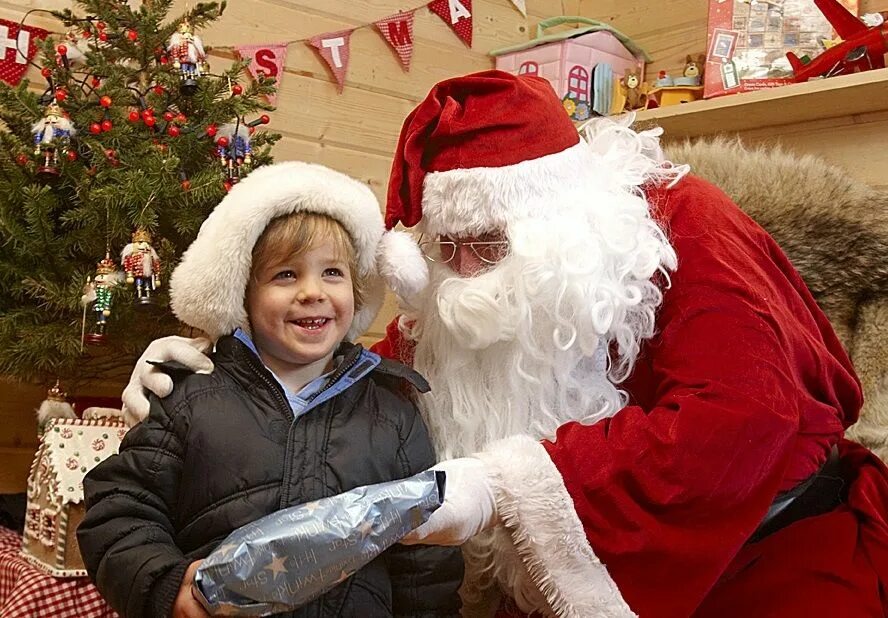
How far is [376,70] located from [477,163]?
145cm

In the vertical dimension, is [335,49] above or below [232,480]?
above

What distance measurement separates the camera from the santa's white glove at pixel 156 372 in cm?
127

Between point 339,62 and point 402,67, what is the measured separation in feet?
0.79

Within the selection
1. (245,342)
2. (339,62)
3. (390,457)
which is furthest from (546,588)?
(339,62)

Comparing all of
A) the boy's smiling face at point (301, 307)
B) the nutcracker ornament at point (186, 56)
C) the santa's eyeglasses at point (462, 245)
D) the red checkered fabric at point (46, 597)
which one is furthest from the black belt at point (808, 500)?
the nutcracker ornament at point (186, 56)

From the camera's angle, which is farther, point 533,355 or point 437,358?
point 437,358

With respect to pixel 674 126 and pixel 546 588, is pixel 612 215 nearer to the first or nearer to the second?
pixel 546 588

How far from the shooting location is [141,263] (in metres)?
1.74

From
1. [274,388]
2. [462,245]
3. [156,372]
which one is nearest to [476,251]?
[462,245]

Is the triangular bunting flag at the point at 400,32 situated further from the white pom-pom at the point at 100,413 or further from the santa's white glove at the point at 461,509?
the santa's white glove at the point at 461,509

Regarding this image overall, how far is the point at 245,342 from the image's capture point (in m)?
1.30

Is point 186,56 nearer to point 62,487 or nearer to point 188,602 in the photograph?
point 62,487

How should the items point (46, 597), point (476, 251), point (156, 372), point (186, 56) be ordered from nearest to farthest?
point (156, 372), point (476, 251), point (46, 597), point (186, 56)

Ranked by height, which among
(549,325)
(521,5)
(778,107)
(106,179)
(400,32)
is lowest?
(549,325)
